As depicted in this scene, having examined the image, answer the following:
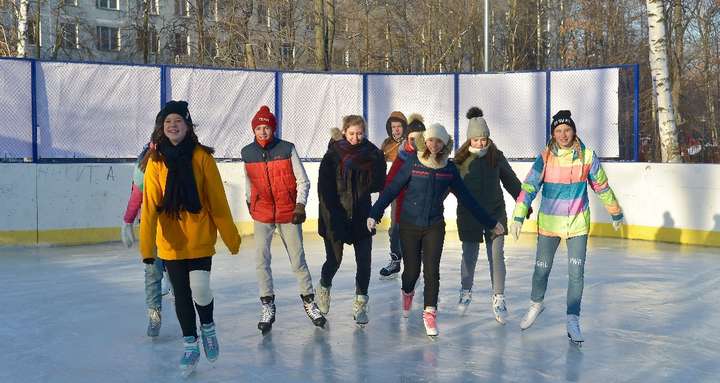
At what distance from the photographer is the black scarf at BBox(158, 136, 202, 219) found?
16.9ft

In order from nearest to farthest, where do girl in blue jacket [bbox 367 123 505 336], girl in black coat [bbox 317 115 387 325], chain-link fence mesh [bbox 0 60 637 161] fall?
1. girl in blue jacket [bbox 367 123 505 336]
2. girl in black coat [bbox 317 115 387 325]
3. chain-link fence mesh [bbox 0 60 637 161]

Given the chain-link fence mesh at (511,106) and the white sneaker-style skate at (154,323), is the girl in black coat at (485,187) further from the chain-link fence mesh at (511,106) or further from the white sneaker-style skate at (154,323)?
the chain-link fence mesh at (511,106)

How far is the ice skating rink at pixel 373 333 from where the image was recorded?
5547mm

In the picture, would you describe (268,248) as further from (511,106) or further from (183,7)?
(183,7)

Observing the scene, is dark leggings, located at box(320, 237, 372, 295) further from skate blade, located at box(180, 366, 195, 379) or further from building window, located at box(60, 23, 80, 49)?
building window, located at box(60, 23, 80, 49)

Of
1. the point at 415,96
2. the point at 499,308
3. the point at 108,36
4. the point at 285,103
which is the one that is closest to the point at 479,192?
the point at 499,308

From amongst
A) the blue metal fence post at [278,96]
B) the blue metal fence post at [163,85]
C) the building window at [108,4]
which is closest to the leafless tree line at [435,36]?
the blue metal fence post at [278,96]

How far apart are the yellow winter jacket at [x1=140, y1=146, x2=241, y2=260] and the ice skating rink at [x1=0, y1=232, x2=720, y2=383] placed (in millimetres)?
775

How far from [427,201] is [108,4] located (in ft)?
161

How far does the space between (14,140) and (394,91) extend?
259 inches

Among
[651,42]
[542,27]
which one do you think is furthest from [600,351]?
[542,27]

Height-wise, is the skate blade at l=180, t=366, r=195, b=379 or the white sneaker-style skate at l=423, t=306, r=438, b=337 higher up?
the white sneaker-style skate at l=423, t=306, r=438, b=337

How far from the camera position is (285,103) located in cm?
1528

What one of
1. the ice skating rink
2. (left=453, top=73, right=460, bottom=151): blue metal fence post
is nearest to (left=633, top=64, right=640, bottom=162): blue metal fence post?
(left=453, top=73, right=460, bottom=151): blue metal fence post
